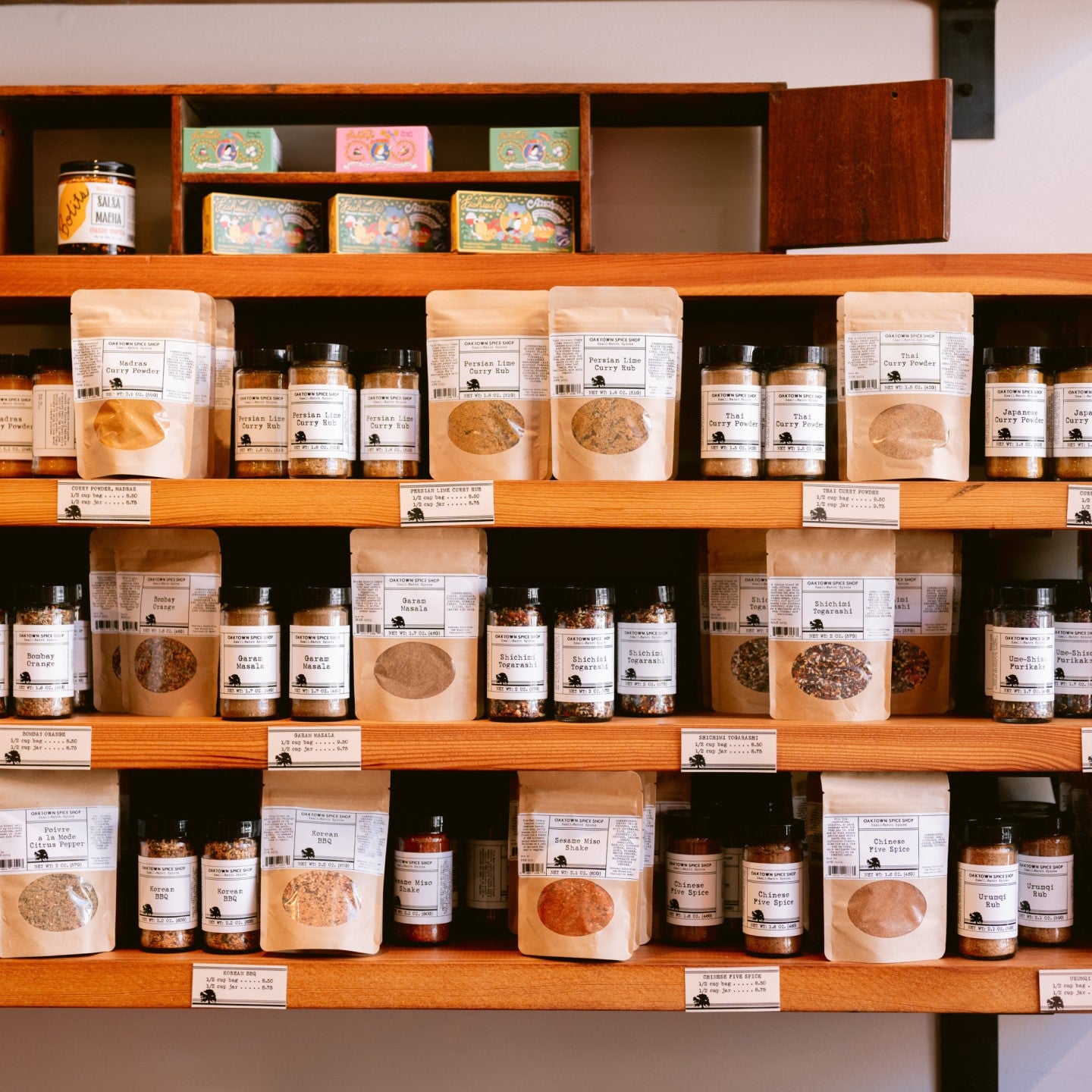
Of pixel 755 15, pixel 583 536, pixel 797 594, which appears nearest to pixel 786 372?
pixel 797 594

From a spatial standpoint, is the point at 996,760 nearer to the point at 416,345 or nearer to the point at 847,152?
the point at 847,152

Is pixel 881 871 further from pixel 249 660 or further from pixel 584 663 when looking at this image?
pixel 249 660

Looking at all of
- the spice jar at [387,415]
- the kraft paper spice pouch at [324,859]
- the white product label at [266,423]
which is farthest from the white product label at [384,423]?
the kraft paper spice pouch at [324,859]

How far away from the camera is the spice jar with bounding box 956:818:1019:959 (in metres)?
1.49

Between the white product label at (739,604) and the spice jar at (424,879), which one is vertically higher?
the white product label at (739,604)

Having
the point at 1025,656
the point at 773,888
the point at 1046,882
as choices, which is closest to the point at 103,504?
the point at 773,888

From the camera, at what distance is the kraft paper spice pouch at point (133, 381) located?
1.50 m

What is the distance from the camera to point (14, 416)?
5.11 feet

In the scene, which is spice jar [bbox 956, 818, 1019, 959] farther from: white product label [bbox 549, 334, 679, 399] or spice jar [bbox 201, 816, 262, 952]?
spice jar [bbox 201, 816, 262, 952]

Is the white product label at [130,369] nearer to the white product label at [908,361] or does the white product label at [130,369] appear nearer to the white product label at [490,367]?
the white product label at [490,367]

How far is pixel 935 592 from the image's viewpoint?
1.61 m

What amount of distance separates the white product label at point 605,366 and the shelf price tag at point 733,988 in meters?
0.78

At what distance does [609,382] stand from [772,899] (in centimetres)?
74

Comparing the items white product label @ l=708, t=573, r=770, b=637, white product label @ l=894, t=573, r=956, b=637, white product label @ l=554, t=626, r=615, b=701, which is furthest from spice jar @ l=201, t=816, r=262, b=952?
white product label @ l=894, t=573, r=956, b=637
